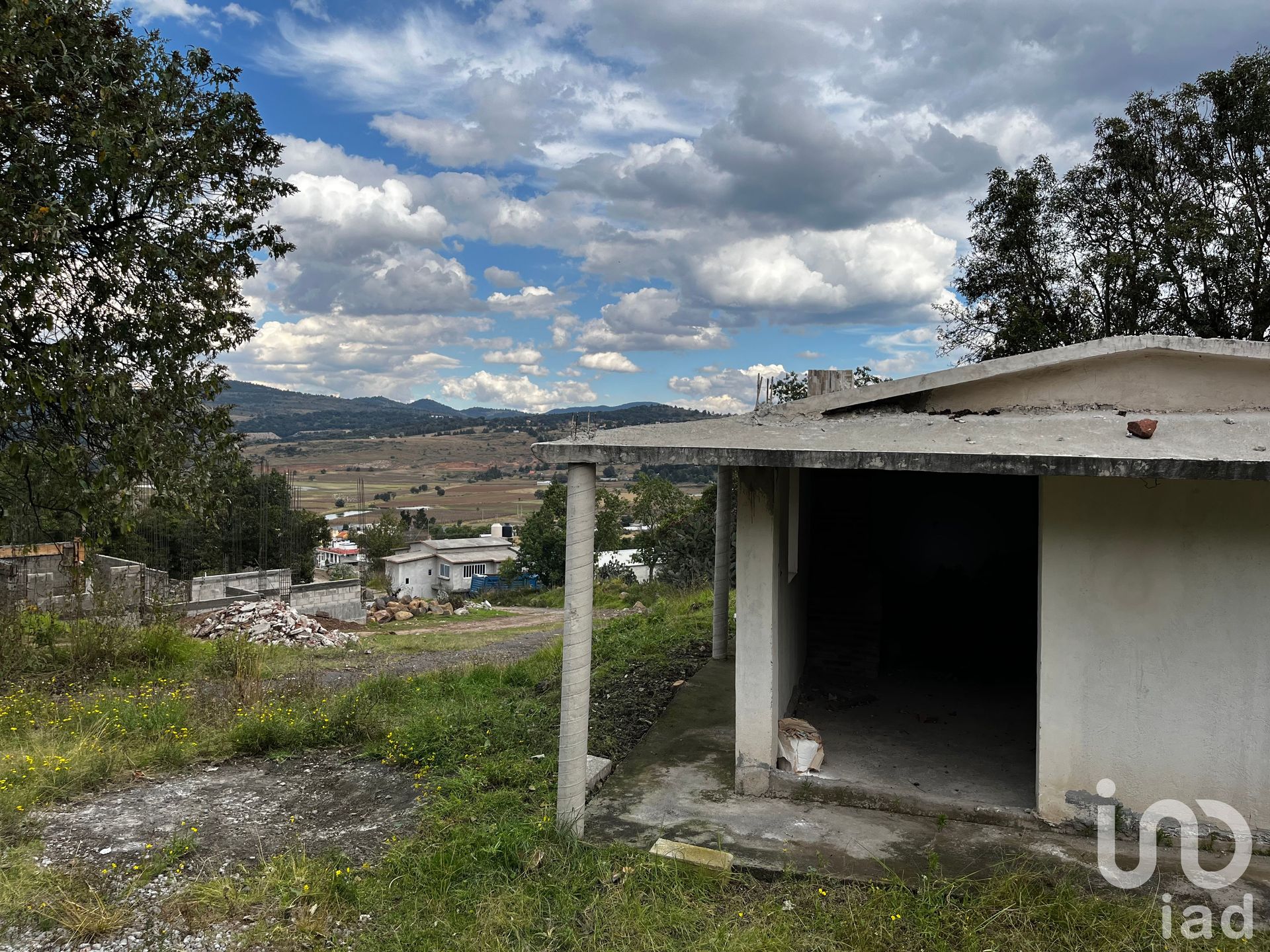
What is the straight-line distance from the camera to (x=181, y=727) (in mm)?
6754

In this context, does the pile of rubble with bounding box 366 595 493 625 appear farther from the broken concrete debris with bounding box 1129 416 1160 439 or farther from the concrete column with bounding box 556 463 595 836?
the broken concrete debris with bounding box 1129 416 1160 439

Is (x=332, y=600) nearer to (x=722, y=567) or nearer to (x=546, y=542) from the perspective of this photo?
(x=722, y=567)

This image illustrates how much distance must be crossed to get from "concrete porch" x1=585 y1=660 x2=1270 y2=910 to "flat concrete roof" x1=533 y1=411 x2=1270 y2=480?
216 centimetres

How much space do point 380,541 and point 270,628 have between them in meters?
43.5

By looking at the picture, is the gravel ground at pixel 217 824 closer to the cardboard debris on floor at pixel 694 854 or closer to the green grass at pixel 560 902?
the green grass at pixel 560 902

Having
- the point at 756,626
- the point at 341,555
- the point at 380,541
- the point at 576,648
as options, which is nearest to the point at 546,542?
the point at 380,541

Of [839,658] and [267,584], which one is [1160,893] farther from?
[267,584]

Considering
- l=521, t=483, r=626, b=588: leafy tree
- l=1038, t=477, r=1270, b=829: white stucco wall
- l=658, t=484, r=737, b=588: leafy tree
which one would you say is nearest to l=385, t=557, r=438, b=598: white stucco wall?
l=521, t=483, r=626, b=588: leafy tree

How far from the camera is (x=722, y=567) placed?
8.74 m

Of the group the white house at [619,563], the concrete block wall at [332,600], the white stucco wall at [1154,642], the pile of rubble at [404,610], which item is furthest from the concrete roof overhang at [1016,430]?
the white house at [619,563]

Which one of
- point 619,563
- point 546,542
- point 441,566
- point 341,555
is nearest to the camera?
point 546,542

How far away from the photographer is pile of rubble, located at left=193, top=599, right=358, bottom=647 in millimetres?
15523

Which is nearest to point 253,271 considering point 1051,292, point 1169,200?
point 1051,292

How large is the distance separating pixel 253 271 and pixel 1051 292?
17299 millimetres
